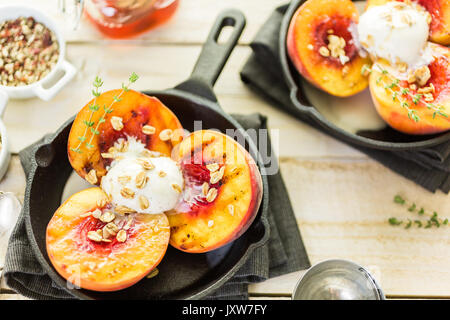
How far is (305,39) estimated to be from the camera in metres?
1.00

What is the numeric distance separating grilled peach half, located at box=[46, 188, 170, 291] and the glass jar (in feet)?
1.51

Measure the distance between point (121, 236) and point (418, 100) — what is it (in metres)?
0.60

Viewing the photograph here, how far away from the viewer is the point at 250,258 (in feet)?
3.28

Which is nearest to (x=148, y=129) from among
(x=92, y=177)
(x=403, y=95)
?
(x=92, y=177)

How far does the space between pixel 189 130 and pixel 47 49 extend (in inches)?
14.9

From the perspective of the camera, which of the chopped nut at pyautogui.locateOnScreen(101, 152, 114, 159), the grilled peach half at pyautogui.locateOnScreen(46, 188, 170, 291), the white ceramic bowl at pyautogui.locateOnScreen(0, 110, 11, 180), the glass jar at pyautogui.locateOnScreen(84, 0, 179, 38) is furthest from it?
the glass jar at pyautogui.locateOnScreen(84, 0, 179, 38)

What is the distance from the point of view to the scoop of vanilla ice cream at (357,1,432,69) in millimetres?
990

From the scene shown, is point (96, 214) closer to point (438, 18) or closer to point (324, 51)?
point (324, 51)

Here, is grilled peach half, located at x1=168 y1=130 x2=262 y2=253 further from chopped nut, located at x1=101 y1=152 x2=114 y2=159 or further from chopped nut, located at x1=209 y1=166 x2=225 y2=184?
chopped nut, located at x1=101 y1=152 x2=114 y2=159

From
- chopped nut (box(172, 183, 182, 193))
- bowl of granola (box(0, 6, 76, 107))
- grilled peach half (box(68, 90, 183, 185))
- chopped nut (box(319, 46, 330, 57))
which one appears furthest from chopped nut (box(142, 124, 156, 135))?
chopped nut (box(319, 46, 330, 57))

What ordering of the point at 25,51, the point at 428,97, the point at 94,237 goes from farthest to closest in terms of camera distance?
1. the point at 25,51
2. the point at 428,97
3. the point at 94,237

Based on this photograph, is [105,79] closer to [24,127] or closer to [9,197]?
[24,127]

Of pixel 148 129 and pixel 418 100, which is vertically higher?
pixel 418 100

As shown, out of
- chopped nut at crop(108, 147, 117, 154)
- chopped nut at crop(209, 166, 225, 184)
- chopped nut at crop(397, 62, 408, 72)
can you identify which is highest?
chopped nut at crop(397, 62, 408, 72)
